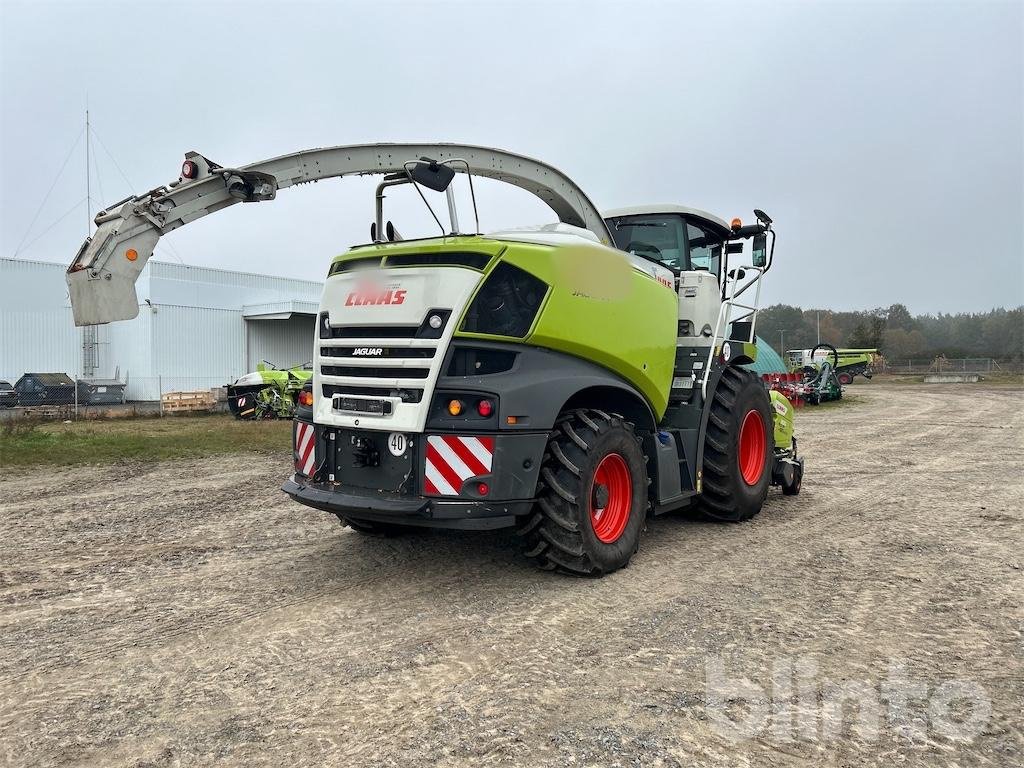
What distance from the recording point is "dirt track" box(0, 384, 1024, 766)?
9.24ft

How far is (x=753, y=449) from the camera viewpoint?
23.4 ft

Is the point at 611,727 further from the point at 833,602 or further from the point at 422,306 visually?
the point at 422,306

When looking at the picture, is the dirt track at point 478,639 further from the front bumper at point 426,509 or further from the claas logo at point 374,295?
the claas logo at point 374,295

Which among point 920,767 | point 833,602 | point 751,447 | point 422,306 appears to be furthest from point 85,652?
point 751,447

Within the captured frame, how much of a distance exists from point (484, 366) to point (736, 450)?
296cm

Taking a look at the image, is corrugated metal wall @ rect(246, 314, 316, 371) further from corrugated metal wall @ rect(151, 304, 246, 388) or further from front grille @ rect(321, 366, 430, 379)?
front grille @ rect(321, 366, 430, 379)

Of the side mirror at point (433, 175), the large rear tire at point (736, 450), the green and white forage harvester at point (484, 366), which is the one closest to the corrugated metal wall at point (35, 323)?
the green and white forage harvester at point (484, 366)

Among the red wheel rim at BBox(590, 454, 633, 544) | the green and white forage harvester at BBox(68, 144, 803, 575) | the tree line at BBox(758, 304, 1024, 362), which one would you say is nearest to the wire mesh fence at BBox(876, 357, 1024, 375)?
the tree line at BBox(758, 304, 1024, 362)

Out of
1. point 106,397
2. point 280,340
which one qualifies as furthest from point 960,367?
point 106,397

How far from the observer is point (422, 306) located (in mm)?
4539

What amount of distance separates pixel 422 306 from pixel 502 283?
51cm

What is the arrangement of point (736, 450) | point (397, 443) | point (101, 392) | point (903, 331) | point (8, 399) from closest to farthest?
point (397, 443)
point (736, 450)
point (8, 399)
point (101, 392)
point (903, 331)

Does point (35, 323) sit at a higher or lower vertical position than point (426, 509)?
higher

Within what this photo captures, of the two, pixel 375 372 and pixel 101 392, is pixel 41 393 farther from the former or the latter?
pixel 375 372
